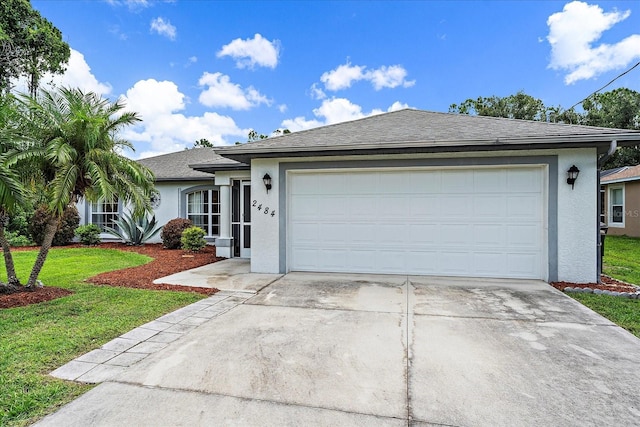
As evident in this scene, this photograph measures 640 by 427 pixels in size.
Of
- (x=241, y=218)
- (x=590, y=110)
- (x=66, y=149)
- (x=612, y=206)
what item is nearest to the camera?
(x=66, y=149)

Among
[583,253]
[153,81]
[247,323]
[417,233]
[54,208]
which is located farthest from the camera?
[153,81]

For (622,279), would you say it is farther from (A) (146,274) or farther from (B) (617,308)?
(A) (146,274)

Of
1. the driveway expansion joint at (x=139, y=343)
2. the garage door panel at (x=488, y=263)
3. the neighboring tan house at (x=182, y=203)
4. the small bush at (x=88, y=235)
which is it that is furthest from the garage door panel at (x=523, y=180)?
the small bush at (x=88, y=235)

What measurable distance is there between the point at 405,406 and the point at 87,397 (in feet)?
8.42

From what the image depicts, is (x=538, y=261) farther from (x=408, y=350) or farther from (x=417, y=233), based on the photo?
(x=408, y=350)

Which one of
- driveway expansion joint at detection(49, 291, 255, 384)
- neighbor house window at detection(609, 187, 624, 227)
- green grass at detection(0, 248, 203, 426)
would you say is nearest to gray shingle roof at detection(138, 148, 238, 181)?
green grass at detection(0, 248, 203, 426)

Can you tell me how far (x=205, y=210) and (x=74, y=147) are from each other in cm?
752

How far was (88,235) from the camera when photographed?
13.0 meters

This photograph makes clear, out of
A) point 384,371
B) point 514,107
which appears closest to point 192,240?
point 384,371

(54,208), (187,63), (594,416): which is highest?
(187,63)

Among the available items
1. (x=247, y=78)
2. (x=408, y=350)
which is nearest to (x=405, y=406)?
(x=408, y=350)

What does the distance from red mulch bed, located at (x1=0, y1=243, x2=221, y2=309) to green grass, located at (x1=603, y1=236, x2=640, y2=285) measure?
366 inches

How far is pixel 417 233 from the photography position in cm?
745

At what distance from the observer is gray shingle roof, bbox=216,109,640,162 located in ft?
20.4
